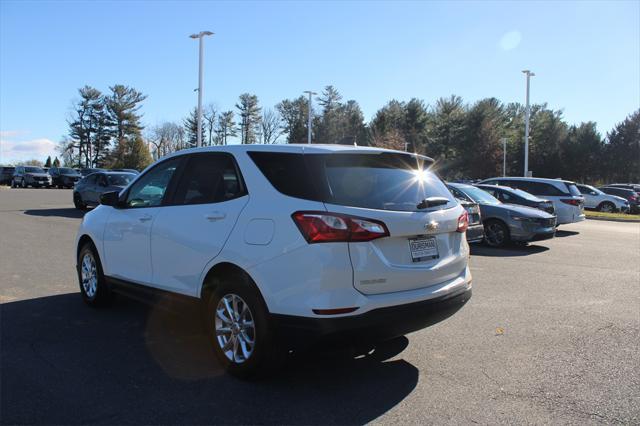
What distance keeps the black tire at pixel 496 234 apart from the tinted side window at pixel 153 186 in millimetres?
8957

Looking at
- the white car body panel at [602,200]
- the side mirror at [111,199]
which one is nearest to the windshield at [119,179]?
A: the side mirror at [111,199]

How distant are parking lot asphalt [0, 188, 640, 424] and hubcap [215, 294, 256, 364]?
225 millimetres

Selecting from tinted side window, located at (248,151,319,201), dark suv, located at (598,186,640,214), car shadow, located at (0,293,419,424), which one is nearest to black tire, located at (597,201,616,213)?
dark suv, located at (598,186,640,214)

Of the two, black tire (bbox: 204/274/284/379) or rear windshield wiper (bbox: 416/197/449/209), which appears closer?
black tire (bbox: 204/274/284/379)

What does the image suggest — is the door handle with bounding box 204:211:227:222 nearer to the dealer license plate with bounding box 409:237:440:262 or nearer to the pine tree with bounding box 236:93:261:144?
the dealer license plate with bounding box 409:237:440:262

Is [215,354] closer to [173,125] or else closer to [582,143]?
[582,143]

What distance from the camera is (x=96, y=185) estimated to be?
19.2 metres

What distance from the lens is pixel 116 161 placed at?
8331 cm

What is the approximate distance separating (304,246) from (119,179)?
17189mm

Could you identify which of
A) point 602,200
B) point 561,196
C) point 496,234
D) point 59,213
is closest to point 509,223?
point 496,234

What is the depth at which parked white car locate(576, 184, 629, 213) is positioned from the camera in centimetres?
2752

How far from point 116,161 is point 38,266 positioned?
80.1m

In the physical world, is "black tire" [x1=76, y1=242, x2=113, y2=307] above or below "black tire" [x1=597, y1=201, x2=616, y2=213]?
below

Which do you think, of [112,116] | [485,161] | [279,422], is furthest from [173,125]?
A: [279,422]
